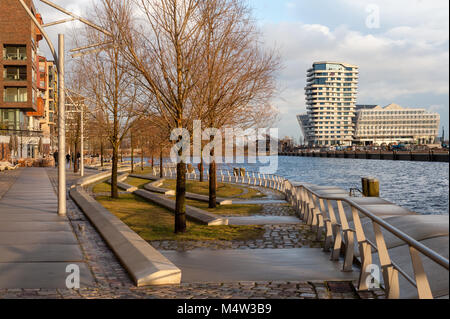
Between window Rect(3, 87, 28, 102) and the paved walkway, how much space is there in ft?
173

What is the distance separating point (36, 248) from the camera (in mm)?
9875

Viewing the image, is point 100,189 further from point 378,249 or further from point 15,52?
point 15,52

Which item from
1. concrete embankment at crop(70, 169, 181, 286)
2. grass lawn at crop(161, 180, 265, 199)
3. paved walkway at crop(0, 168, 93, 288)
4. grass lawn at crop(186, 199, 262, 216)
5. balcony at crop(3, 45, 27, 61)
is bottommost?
grass lawn at crop(161, 180, 265, 199)

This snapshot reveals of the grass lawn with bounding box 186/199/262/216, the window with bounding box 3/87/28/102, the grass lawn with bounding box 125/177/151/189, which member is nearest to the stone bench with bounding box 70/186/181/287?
the grass lawn with bounding box 186/199/262/216

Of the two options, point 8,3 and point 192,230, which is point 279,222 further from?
point 8,3

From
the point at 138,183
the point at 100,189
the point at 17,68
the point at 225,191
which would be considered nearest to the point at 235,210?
the point at 225,191

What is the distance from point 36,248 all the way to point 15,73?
203 ft

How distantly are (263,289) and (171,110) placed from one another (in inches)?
313

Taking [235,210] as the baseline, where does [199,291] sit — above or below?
above

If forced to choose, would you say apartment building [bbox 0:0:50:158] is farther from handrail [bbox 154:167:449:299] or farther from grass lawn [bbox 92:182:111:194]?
handrail [bbox 154:167:449:299]

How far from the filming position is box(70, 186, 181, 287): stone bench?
7344 millimetres

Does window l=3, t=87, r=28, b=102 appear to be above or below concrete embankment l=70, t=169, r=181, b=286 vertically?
above

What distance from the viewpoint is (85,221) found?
14.4 m
